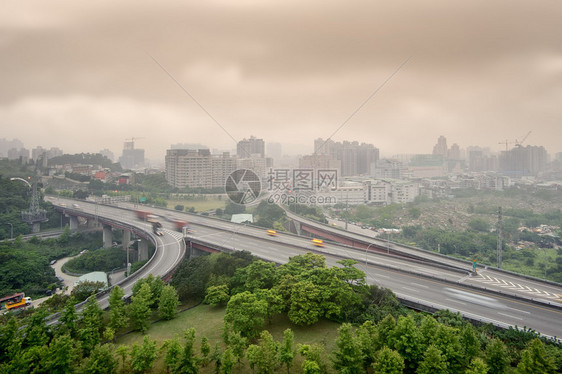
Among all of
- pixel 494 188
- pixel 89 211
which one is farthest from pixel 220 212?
pixel 494 188

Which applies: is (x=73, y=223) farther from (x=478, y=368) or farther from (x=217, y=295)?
(x=478, y=368)

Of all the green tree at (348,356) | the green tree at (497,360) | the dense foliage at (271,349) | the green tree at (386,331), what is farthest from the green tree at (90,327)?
the green tree at (497,360)

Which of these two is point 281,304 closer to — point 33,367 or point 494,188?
point 33,367

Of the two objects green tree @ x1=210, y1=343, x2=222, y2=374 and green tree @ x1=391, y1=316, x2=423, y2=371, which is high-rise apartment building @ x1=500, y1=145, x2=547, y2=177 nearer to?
green tree @ x1=391, y1=316, x2=423, y2=371

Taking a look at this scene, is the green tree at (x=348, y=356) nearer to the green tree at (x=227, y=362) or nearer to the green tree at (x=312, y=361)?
the green tree at (x=312, y=361)

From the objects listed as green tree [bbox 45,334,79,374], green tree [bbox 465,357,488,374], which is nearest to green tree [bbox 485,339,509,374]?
green tree [bbox 465,357,488,374]

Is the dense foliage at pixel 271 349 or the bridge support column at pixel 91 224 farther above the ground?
the dense foliage at pixel 271 349
